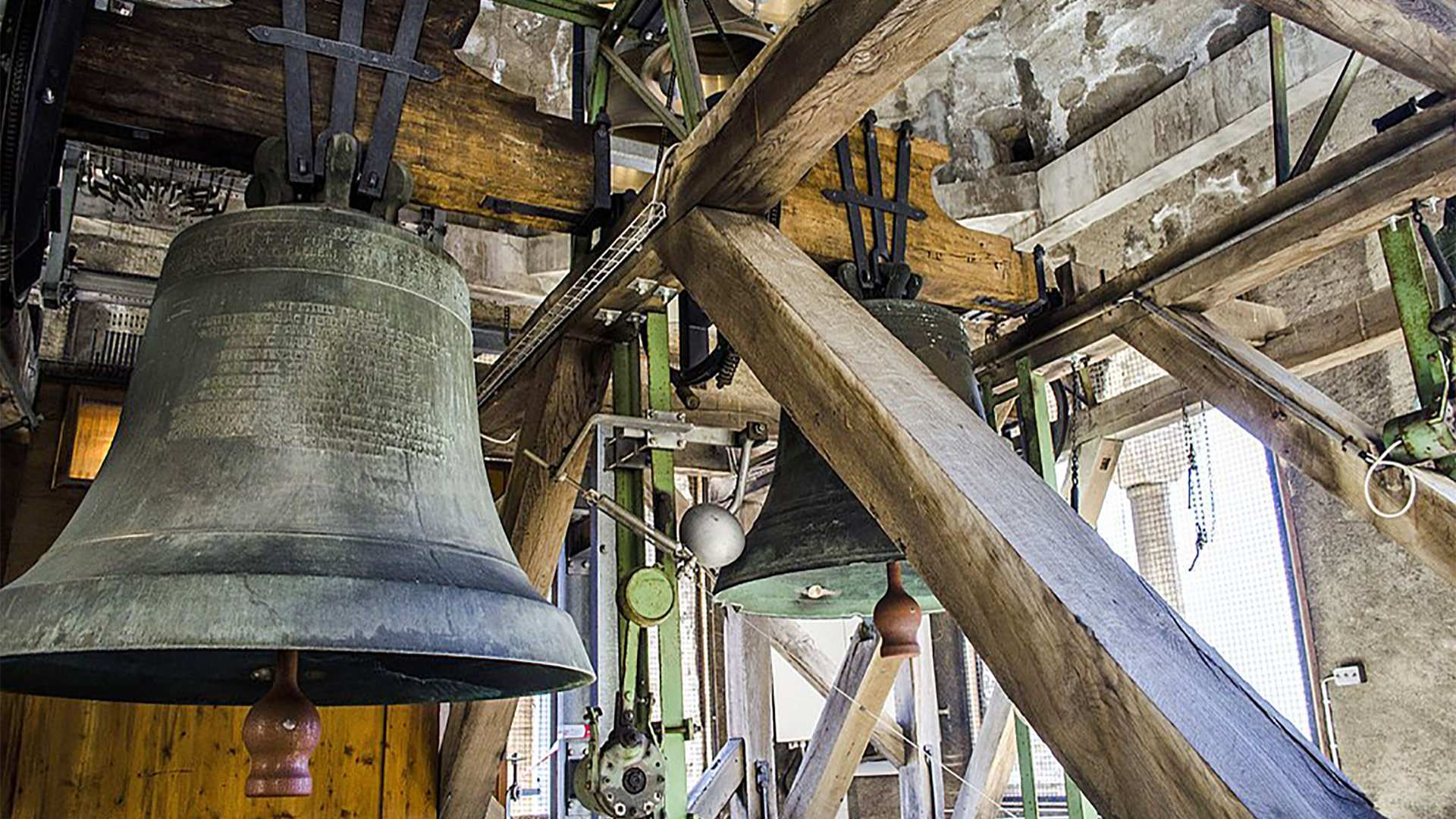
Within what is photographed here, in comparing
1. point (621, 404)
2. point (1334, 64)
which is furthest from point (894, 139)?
point (1334, 64)

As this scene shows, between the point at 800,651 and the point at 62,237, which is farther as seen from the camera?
the point at 800,651

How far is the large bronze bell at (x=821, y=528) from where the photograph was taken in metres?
2.04

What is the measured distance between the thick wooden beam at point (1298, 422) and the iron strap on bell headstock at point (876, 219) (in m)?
0.70

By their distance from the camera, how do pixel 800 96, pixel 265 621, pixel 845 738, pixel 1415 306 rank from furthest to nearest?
pixel 845 738
pixel 1415 306
pixel 800 96
pixel 265 621

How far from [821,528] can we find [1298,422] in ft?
4.10

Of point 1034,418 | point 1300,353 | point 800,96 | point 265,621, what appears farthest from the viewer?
point 1300,353

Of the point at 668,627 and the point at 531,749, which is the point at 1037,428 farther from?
the point at 531,749

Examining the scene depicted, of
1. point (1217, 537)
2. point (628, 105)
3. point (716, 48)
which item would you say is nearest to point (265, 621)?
A: point (628, 105)

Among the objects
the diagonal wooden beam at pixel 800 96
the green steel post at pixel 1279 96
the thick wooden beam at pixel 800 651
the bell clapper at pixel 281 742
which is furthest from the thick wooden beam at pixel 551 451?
the thick wooden beam at pixel 800 651

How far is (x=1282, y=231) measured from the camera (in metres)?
2.38

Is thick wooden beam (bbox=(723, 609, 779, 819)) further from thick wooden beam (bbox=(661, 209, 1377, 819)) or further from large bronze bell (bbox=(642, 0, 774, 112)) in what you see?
thick wooden beam (bbox=(661, 209, 1377, 819))

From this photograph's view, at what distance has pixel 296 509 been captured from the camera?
1526mm

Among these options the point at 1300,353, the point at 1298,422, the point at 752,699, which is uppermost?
the point at 1300,353

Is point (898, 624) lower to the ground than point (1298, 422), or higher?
lower
